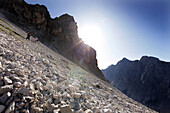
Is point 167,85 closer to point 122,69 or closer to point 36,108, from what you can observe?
point 122,69

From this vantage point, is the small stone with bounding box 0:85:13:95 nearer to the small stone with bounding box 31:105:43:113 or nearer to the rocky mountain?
the small stone with bounding box 31:105:43:113

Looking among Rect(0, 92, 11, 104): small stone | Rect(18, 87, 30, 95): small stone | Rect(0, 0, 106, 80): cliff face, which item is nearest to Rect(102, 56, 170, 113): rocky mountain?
Rect(0, 0, 106, 80): cliff face

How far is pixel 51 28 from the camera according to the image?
70688 millimetres

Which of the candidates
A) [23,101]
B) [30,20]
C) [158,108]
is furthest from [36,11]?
[158,108]

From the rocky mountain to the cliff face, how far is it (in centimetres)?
8761

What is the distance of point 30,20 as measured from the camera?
200 feet

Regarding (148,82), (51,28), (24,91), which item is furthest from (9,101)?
(148,82)

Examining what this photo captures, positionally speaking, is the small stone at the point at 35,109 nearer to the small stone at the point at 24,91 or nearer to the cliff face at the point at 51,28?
the small stone at the point at 24,91

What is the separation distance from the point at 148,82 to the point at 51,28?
142m

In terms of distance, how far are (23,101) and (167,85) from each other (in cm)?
15607

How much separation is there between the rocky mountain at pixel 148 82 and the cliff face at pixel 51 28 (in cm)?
8761

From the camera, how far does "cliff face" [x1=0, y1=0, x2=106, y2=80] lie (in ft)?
182

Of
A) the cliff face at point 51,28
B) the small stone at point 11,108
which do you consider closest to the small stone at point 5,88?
the small stone at point 11,108

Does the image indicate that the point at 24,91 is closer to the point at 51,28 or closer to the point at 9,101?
the point at 9,101
